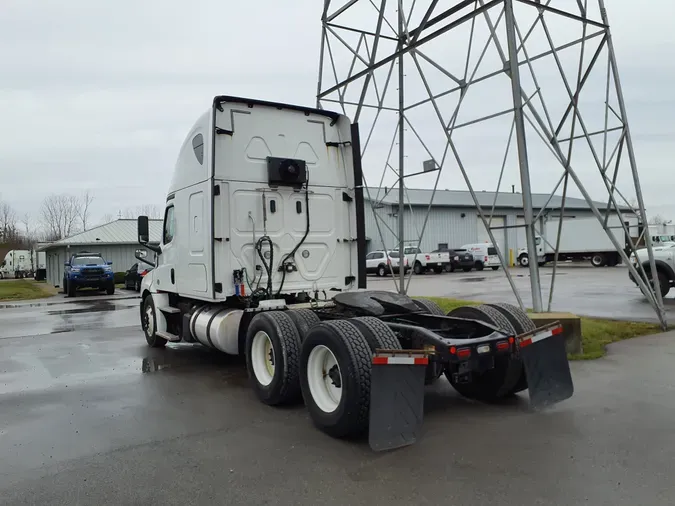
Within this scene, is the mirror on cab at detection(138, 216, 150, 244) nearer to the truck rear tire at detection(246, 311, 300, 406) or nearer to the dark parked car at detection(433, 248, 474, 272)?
the truck rear tire at detection(246, 311, 300, 406)

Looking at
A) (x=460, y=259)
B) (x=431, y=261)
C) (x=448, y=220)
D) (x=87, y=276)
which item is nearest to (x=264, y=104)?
(x=87, y=276)

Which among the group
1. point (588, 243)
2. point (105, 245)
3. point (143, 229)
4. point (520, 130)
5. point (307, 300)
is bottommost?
point (307, 300)

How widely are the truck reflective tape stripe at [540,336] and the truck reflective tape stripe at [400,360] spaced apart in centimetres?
118

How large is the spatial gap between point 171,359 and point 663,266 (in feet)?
40.2

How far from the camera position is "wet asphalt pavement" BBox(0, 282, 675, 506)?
3.66 meters

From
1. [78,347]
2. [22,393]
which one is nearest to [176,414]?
[22,393]

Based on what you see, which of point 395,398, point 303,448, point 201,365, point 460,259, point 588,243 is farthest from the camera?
point 588,243

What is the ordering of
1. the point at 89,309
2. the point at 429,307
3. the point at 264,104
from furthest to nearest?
the point at 89,309, the point at 264,104, the point at 429,307

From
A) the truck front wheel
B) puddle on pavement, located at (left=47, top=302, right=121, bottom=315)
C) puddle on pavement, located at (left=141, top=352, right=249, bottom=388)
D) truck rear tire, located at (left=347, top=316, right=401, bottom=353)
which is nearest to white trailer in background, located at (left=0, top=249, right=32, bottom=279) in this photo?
the truck front wheel

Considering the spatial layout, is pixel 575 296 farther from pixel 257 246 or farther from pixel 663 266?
pixel 257 246

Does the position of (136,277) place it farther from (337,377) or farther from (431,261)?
(337,377)

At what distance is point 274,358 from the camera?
223 inches

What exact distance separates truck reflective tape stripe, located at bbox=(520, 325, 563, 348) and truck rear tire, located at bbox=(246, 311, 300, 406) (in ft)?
7.10

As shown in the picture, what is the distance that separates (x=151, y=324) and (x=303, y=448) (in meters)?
5.82
